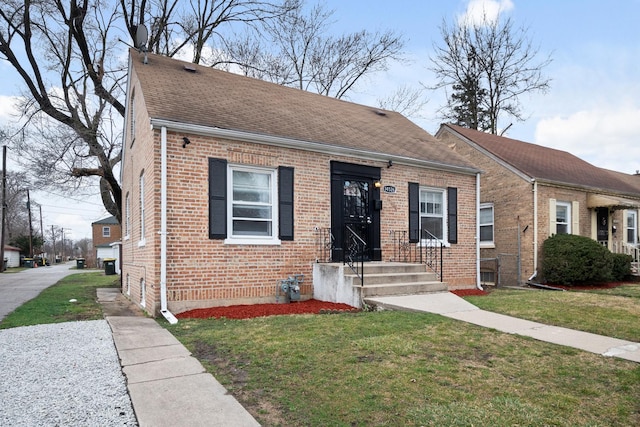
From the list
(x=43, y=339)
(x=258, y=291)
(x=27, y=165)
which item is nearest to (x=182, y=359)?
(x=43, y=339)

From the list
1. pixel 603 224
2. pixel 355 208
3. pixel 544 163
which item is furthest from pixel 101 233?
pixel 603 224

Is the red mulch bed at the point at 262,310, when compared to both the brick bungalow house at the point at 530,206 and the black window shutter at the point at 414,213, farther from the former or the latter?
the brick bungalow house at the point at 530,206

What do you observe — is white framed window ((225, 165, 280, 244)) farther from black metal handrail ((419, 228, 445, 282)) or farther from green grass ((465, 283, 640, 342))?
green grass ((465, 283, 640, 342))

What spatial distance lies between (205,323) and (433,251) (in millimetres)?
6798

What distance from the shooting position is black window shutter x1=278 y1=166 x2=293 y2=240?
29.7 ft

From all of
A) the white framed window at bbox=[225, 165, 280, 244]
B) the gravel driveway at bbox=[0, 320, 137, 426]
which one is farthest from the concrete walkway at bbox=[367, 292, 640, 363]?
the gravel driveway at bbox=[0, 320, 137, 426]

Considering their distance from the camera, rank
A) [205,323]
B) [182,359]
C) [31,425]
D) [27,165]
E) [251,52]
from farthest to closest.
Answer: [251,52] → [27,165] → [205,323] → [182,359] → [31,425]

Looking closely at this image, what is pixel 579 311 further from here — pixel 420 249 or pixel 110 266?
pixel 110 266

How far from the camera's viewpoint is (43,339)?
6.03m

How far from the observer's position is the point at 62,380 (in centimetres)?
424

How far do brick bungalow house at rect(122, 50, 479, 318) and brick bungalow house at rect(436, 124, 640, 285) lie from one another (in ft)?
11.3

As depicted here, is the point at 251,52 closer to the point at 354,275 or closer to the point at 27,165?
the point at 27,165

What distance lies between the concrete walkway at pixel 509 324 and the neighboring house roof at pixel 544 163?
8.55m

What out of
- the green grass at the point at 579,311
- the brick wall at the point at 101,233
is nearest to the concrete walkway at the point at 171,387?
the green grass at the point at 579,311
